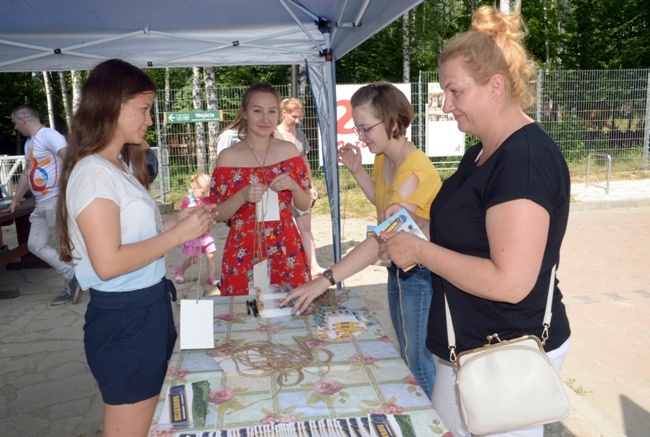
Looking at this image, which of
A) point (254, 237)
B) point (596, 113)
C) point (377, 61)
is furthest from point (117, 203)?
point (377, 61)

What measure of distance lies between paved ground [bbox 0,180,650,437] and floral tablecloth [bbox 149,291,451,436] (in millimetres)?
1601

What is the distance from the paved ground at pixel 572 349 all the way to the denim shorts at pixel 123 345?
4.95 feet

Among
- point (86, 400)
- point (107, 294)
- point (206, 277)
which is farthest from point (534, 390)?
point (206, 277)

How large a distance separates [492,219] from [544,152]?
0.69 ft

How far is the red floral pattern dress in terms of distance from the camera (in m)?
2.63

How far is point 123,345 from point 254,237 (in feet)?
3.64

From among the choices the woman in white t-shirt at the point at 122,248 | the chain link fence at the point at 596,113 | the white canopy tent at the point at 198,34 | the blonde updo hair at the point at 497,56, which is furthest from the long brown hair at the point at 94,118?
the chain link fence at the point at 596,113

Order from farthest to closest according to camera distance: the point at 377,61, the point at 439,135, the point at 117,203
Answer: the point at 377,61, the point at 439,135, the point at 117,203

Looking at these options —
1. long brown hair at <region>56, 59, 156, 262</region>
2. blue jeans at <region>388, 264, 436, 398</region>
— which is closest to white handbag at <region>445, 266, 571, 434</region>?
blue jeans at <region>388, 264, 436, 398</region>

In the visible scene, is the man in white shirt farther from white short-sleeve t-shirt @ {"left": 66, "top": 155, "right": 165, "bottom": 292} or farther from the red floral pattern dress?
white short-sleeve t-shirt @ {"left": 66, "top": 155, "right": 165, "bottom": 292}

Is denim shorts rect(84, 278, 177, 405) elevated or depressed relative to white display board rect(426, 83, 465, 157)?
depressed

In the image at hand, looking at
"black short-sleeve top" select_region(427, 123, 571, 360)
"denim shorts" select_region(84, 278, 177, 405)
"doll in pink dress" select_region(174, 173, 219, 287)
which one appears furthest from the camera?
"doll in pink dress" select_region(174, 173, 219, 287)

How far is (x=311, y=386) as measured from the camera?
56.4 inches

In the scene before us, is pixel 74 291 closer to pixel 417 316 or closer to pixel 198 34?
pixel 198 34
